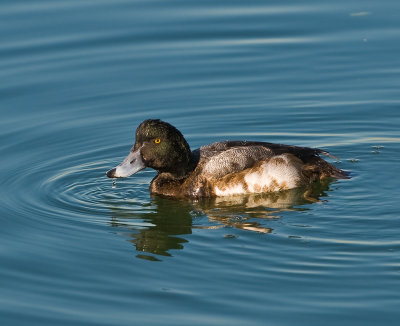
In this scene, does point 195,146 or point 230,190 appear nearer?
point 230,190

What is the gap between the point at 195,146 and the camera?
13.8m

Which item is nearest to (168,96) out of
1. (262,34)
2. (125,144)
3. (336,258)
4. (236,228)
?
(125,144)

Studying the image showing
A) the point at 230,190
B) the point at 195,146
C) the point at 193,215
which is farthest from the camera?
the point at 195,146

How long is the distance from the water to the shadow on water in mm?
35

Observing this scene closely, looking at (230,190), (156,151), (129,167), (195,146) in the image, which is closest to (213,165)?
(230,190)

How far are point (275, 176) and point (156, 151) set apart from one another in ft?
5.44

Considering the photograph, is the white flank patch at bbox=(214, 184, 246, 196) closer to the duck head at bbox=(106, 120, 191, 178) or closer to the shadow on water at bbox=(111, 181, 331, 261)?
the shadow on water at bbox=(111, 181, 331, 261)

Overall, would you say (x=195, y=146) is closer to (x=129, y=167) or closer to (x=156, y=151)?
(x=156, y=151)

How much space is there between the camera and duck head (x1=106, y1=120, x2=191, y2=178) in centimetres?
1188

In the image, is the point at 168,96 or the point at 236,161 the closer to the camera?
the point at 236,161

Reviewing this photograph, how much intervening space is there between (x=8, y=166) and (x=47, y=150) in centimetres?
77

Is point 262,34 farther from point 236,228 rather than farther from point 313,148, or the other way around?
point 236,228

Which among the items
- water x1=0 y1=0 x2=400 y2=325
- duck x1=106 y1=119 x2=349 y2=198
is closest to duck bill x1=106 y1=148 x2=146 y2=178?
duck x1=106 y1=119 x2=349 y2=198

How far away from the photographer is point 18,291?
30.6 ft
